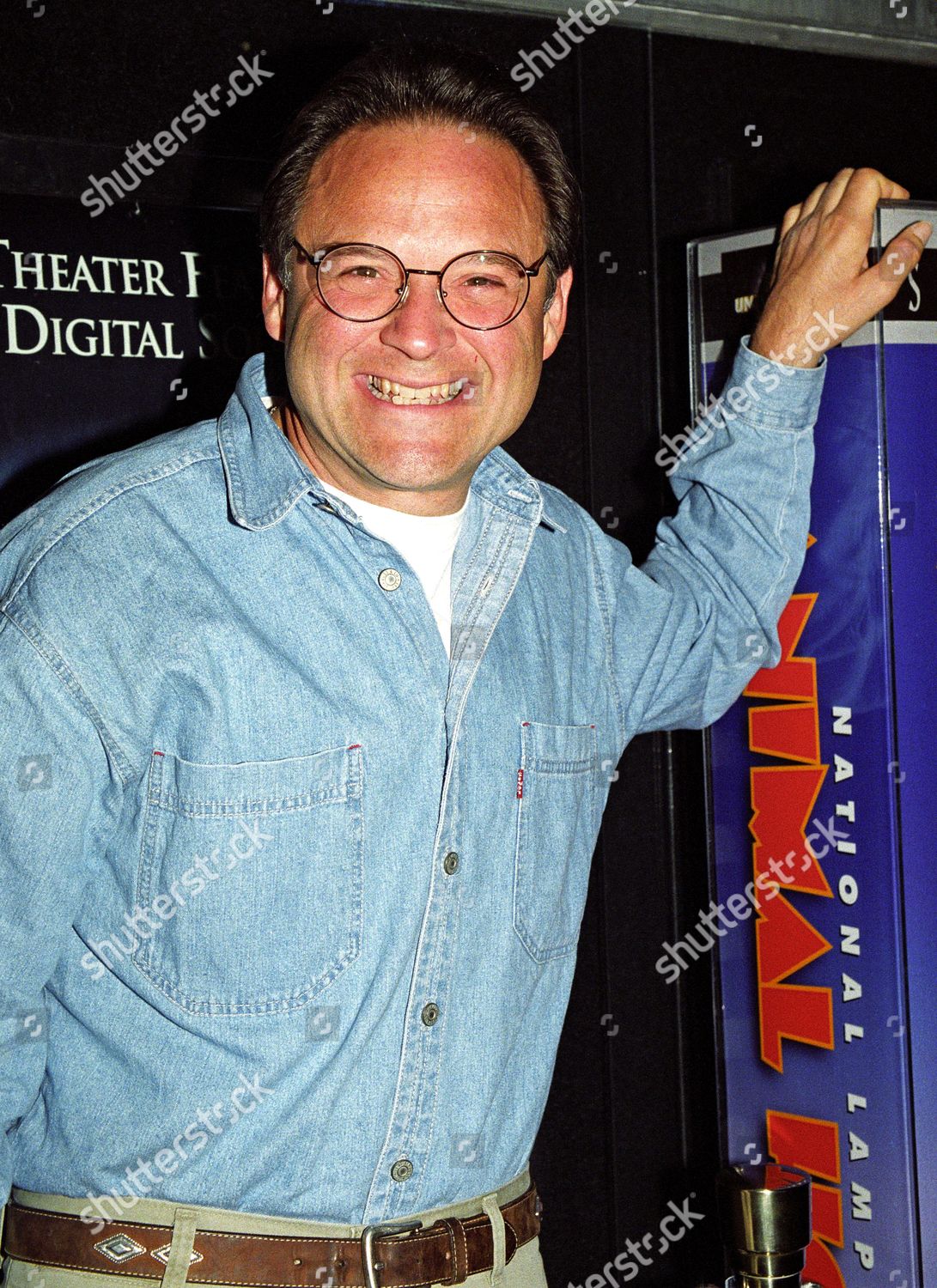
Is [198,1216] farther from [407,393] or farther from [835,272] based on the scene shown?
[835,272]

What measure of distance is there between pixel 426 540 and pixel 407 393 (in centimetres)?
17

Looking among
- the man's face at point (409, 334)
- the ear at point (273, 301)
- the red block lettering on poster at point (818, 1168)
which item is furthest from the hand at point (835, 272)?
the red block lettering on poster at point (818, 1168)

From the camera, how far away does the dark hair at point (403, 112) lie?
4.69ft

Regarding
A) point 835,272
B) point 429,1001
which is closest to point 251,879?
point 429,1001

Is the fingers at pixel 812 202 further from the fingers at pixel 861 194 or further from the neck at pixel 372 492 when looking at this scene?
the neck at pixel 372 492

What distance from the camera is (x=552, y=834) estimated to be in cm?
149

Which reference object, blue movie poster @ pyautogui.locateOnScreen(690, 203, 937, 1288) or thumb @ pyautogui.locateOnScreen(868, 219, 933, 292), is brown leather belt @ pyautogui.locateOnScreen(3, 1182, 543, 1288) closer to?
blue movie poster @ pyautogui.locateOnScreen(690, 203, 937, 1288)

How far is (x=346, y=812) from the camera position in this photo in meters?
1.32

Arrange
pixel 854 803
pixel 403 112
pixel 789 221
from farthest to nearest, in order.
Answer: pixel 854 803 → pixel 789 221 → pixel 403 112

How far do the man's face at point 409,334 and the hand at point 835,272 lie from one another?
36 cm

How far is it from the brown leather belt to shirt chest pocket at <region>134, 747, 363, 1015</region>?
209mm

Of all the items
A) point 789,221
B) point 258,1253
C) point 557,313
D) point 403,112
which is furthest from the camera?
point 789,221

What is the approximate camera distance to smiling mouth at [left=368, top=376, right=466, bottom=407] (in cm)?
137

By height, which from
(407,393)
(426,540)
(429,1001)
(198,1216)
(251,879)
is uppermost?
(407,393)
